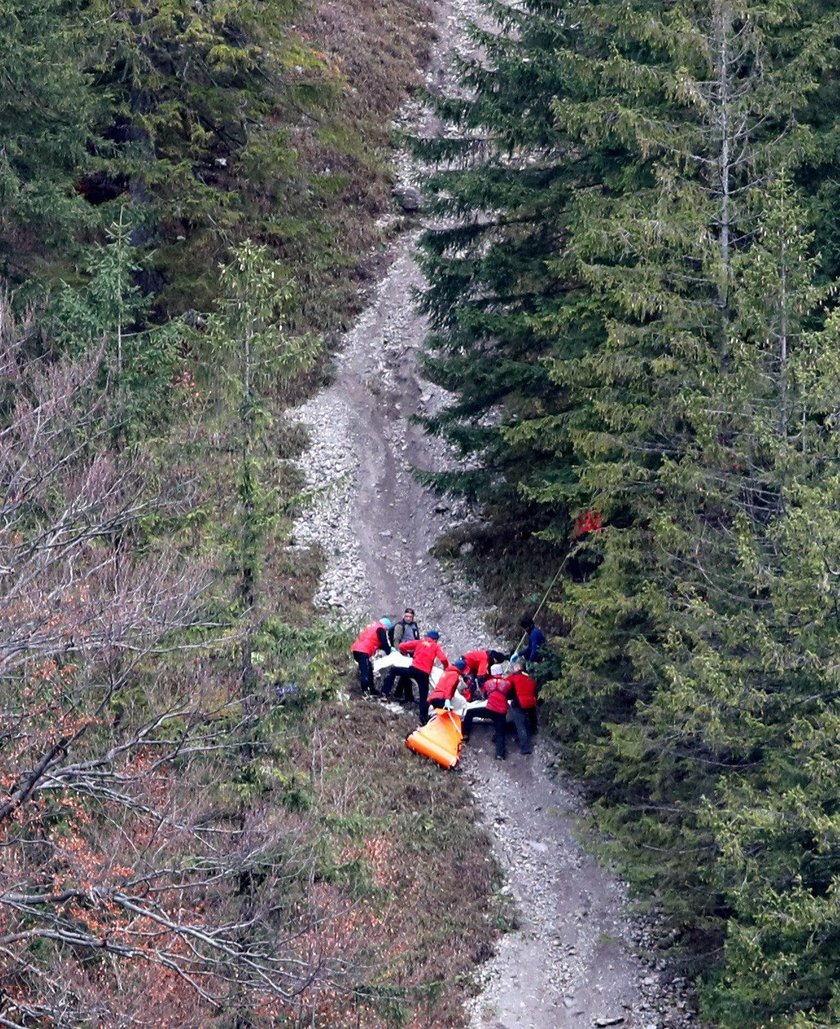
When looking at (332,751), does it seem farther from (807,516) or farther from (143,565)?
(807,516)

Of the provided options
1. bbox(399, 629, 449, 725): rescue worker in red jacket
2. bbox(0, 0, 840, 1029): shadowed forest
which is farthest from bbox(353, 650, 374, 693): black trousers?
bbox(0, 0, 840, 1029): shadowed forest

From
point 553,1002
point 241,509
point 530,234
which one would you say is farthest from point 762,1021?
point 530,234

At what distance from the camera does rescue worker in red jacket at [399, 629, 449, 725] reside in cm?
2073

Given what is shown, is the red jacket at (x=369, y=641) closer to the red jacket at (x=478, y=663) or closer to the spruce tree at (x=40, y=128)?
the red jacket at (x=478, y=663)

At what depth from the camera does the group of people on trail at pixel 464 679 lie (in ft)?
67.9

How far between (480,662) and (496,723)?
102 centimetres

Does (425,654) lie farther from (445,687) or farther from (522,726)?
(522,726)

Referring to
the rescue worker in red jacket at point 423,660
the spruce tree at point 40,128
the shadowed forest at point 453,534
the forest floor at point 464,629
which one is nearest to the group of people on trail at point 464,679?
the rescue worker in red jacket at point 423,660

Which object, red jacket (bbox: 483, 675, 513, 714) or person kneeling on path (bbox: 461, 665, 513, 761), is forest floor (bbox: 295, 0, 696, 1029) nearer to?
person kneeling on path (bbox: 461, 665, 513, 761)

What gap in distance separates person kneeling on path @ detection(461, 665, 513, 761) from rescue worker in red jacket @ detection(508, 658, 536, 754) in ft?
0.44

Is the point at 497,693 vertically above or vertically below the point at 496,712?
above

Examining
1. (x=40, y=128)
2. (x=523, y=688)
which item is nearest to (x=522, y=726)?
(x=523, y=688)

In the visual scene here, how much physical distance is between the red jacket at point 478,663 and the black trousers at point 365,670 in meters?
1.52

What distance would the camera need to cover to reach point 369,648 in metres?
21.2
